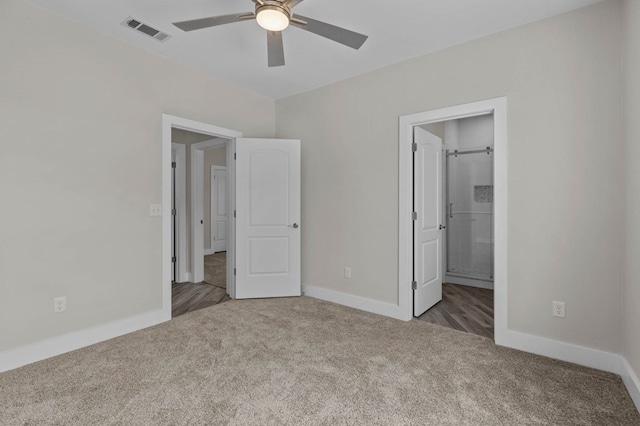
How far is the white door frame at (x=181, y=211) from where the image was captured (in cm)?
470

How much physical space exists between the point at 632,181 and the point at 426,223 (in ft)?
5.64

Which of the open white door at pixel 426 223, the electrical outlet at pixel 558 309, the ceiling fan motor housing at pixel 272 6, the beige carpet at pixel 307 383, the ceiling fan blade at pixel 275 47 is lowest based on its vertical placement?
the beige carpet at pixel 307 383

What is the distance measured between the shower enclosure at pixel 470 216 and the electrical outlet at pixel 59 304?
475cm

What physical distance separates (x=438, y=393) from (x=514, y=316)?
1127mm

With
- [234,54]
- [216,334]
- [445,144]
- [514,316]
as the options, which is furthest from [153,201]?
[445,144]

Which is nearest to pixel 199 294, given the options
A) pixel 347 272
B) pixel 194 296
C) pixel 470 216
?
pixel 194 296

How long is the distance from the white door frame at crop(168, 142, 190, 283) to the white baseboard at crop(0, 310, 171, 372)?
1.69 meters

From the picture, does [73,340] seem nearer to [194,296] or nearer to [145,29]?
[194,296]

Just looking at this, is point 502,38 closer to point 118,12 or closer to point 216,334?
point 118,12

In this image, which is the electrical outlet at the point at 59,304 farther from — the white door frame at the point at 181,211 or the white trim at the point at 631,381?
the white trim at the point at 631,381

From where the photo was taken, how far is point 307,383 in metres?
2.05

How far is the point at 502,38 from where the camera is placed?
2.65 metres

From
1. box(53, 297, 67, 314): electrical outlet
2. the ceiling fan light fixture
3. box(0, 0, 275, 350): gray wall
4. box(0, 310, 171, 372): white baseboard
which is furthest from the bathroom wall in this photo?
box(53, 297, 67, 314): electrical outlet

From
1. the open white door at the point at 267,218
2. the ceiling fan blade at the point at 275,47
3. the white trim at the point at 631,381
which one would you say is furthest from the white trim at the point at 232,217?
the white trim at the point at 631,381
